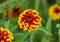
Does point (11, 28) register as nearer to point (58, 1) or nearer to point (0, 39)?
point (0, 39)

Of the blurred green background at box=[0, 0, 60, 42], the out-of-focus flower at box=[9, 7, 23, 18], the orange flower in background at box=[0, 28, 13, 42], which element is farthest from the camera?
the out-of-focus flower at box=[9, 7, 23, 18]

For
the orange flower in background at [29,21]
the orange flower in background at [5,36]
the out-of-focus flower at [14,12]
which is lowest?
the orange flower in background at [5,36]

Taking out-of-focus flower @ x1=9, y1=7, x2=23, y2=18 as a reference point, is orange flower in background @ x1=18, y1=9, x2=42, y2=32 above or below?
below

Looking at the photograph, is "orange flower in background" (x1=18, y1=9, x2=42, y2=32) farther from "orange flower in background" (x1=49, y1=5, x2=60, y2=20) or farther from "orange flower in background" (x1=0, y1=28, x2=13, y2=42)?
"orange flower in background" (x1=49, y1=5, x2=60, y2=20)

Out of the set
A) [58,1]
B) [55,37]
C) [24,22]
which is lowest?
[55,37]

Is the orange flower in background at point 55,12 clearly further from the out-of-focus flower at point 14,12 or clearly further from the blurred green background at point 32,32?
the out-of-focus flower at point 14,12

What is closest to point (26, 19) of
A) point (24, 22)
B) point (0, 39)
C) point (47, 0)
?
point (24, 22)

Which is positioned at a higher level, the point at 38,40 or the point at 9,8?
the point at 9,8

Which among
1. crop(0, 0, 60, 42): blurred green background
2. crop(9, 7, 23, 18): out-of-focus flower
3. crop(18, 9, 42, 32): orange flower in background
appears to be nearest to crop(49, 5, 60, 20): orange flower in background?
crop(0, 0, 60, 42): blurred green background

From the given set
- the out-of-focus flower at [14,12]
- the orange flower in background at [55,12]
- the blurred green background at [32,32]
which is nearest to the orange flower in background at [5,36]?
the blurred green background at [32,32]
